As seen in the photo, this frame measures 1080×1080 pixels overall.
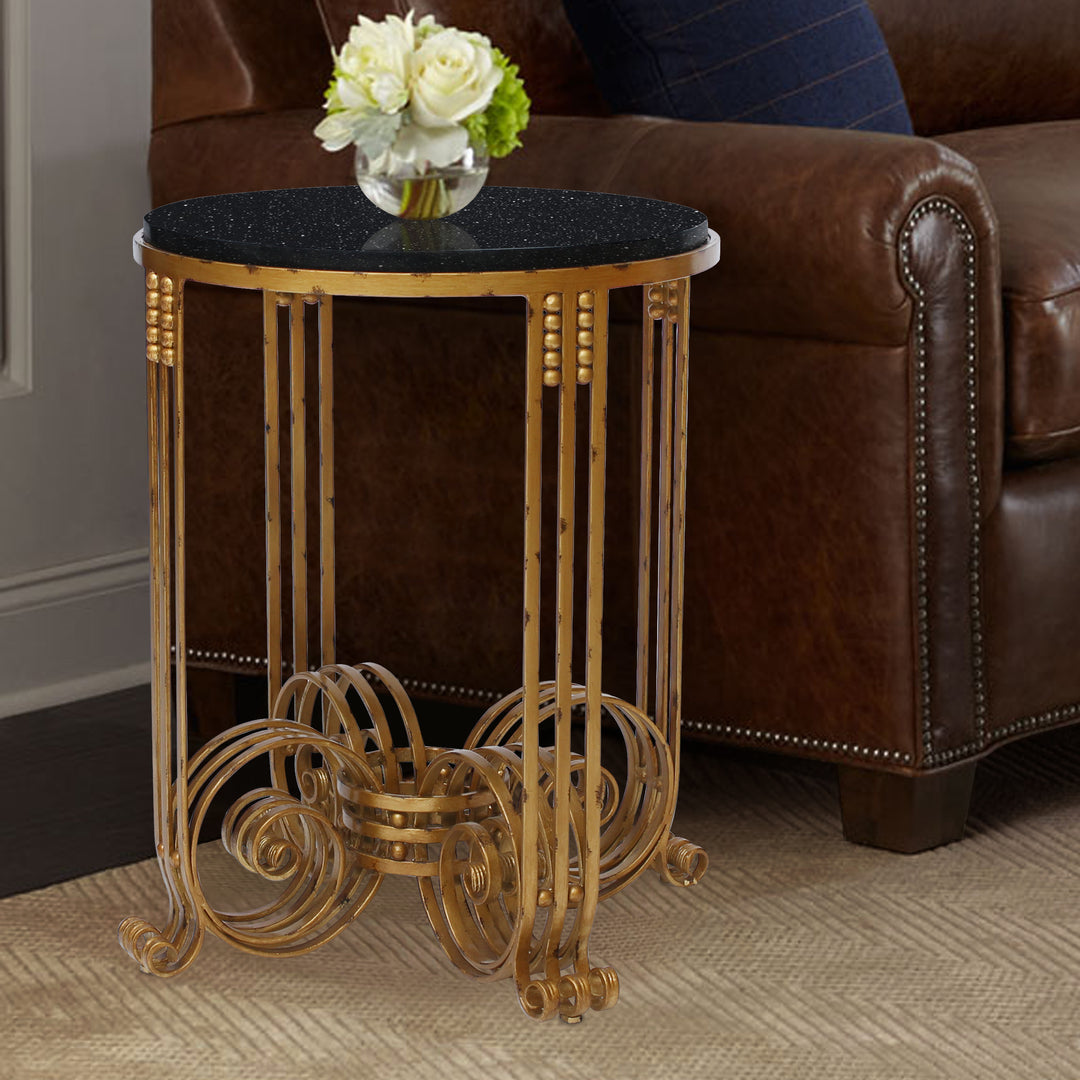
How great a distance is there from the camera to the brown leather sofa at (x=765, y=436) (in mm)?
1643

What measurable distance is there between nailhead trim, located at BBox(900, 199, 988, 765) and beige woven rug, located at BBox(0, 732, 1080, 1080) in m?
0.14

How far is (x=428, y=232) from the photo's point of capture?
142 centimetres

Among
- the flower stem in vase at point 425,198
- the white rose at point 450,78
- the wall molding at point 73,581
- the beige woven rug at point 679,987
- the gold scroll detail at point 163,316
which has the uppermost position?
the white rose at point 450,78

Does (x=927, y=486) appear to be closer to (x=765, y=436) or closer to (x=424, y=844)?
(x=765, y=436)

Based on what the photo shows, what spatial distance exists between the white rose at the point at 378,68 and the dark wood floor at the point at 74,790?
751mm

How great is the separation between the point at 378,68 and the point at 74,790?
89 centimetres

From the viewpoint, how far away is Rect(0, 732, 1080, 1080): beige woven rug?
1435mm

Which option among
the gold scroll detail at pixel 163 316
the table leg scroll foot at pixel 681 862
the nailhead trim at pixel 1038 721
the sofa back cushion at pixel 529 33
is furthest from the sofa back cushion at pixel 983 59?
the gold scroll detail at pixel 163 316

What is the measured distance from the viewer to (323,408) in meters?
1.69

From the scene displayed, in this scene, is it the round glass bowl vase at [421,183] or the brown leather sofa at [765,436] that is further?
the brown leather sofa at [765,436]

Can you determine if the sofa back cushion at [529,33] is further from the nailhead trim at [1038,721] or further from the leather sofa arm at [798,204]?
the nailhead trim at [1038,721]

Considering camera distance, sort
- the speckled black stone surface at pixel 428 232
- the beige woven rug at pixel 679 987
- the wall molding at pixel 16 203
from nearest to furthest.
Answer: the speckled black stone surface at pixel 428 232
the beige woven rug at pixel 679 987
the wall molding at pixel 16 203

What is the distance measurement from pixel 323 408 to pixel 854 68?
73 centimetres

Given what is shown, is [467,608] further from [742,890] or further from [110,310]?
[110,310]
